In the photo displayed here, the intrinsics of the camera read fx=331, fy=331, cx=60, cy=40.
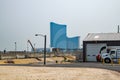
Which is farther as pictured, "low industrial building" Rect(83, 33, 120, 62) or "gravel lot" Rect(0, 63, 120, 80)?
"low industrial building" Rect(83, 33, 120, 62)

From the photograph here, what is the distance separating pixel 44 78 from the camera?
84.6 feet

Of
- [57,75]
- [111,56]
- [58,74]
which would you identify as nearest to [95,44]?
[111,56]

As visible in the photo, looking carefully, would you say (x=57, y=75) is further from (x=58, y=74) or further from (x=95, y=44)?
(x=95, y=44)

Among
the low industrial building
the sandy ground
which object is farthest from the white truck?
the sandy ground

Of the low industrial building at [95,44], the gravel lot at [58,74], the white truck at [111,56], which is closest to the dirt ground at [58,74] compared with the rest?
the gravel lot at [58,74]

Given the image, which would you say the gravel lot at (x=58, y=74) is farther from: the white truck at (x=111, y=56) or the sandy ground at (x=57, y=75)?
the white truck at (x=111, y=56)

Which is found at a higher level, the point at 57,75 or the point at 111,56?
the point at 111,56

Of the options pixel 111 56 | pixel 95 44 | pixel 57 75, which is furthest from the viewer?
pixel 95 44

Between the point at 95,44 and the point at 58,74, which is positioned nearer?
the point at 58,74

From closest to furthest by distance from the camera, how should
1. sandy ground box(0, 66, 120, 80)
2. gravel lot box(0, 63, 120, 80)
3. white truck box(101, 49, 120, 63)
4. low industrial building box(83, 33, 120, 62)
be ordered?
sandy ground box(0, 66, 120, 80), gravel lot box(0, 63, 120, 80), white truck box(101, 49, 120, 63), low industrial building box(83, 33, 120, 62)

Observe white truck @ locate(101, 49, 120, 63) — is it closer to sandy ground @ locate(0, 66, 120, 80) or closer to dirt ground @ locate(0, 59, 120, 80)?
dirt ground @ locate(0, 59, 120, 80)

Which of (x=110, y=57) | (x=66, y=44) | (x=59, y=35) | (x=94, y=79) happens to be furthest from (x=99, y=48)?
(x=94, y=79)

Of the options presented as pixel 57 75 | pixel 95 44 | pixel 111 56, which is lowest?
pixel 57 75

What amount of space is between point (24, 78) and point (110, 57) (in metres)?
32.9
